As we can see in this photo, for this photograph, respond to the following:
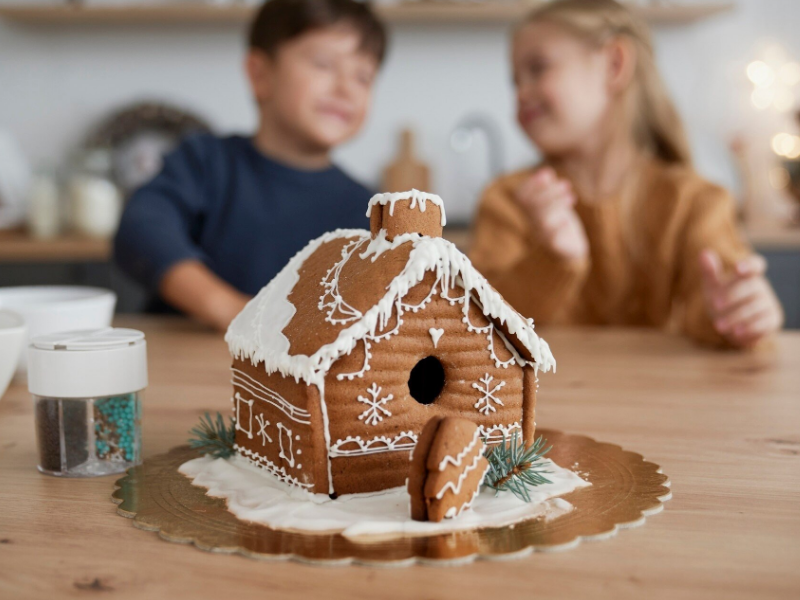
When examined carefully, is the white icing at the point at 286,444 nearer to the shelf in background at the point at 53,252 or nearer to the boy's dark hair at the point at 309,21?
the boy's dark hair at the point at 309,21

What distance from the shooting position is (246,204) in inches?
71.7

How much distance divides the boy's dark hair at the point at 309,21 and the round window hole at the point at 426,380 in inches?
49.2

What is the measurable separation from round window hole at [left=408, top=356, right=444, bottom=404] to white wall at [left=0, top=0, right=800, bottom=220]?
248 centimetres

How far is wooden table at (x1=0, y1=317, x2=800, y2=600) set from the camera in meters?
0.44

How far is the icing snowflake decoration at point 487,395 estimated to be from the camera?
0.63 meters

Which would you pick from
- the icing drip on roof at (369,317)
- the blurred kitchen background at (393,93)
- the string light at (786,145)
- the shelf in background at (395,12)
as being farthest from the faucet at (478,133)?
the icing drip on roof at (369,317)

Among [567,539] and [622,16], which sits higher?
[622,16]

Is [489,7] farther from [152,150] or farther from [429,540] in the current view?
[429,540]

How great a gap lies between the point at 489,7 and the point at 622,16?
1097 mm

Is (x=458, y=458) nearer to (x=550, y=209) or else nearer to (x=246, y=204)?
(x=550, y=209)

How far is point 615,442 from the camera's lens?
0.75 m

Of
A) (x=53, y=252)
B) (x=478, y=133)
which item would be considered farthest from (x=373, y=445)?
(x=478, y=133)

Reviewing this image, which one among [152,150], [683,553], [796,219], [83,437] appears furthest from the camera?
[152,150]

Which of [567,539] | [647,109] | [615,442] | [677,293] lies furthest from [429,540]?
[647,109]
